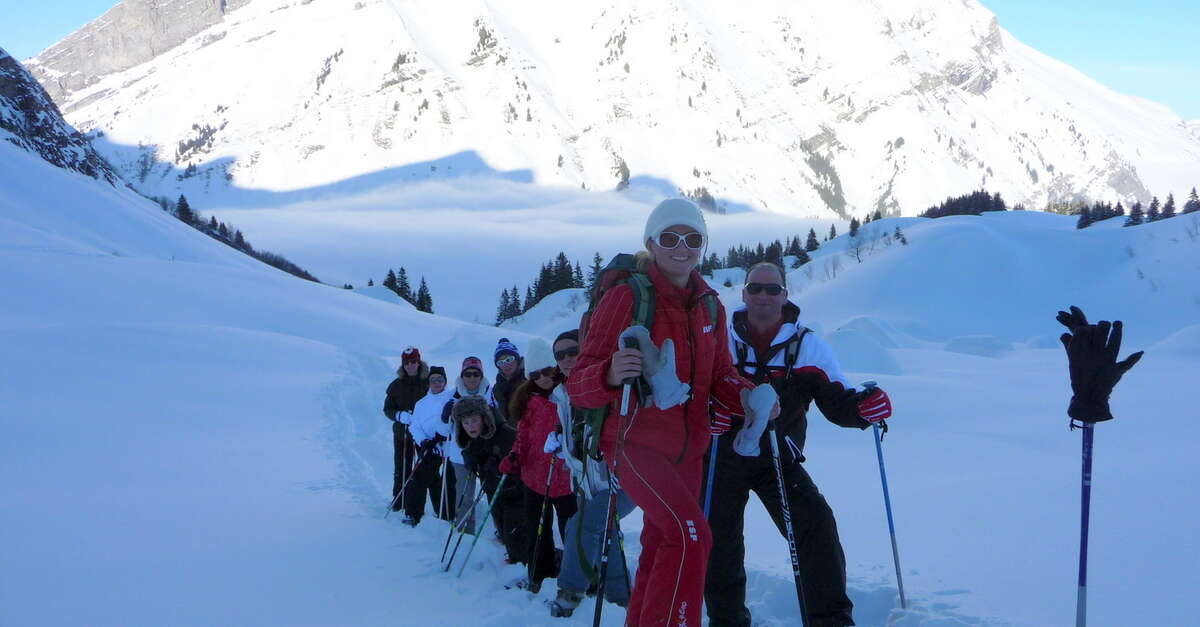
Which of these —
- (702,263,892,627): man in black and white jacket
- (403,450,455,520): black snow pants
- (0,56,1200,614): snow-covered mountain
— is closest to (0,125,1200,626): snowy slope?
(0,56,1200,614): snow-covered mountain

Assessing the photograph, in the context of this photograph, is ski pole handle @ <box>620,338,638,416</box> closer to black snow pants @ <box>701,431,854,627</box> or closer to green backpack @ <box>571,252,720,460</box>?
green backpack @ <box>571,252,720,460</box>

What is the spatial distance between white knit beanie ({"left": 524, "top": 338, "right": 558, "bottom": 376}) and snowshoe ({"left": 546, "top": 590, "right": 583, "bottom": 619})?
179 cm

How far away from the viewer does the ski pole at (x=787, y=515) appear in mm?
4148

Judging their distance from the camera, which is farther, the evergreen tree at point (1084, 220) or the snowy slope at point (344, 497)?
the evergreen tree at point (1084, 220)

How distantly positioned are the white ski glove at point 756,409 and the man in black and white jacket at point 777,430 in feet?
1.64

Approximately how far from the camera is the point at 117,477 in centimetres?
815

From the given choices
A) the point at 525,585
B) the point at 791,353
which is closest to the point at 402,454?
the point at 525,585

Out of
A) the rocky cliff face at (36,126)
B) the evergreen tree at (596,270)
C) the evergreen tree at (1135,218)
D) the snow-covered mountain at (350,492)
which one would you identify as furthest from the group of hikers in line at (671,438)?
→ the rocky cliff face at (36,126)

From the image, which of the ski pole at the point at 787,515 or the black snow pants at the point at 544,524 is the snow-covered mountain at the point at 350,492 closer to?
the black snow pants at the point at 544,524

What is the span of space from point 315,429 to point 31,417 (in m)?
3.94

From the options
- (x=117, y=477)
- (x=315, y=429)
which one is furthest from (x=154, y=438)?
(x=315, y=429)

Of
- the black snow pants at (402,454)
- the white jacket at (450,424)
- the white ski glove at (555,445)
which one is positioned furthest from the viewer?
the black snow pants at (402,454)

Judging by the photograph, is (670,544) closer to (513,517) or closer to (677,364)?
(677,364)

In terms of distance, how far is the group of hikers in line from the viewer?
349cm
